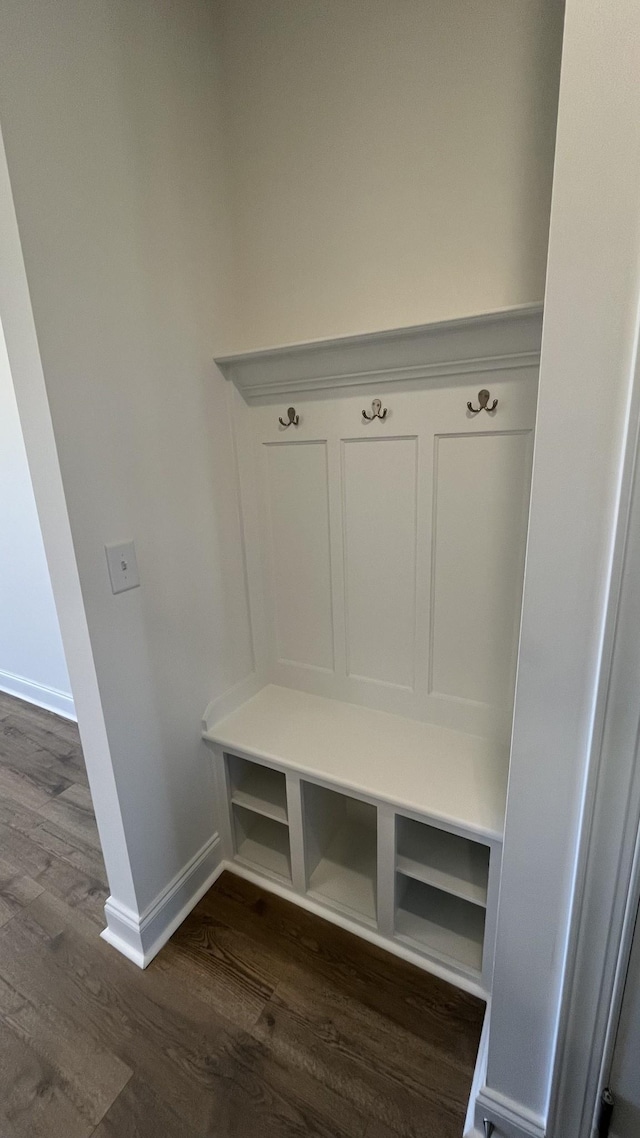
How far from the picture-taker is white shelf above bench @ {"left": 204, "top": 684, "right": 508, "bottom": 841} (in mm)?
1243

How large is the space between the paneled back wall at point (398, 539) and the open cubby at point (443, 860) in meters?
0.34

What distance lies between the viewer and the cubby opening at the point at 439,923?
137 centimetres

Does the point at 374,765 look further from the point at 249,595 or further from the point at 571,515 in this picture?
the point at 571,515

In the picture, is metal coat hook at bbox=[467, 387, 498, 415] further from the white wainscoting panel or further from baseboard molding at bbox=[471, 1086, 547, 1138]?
baseboard molding at bbox=[471, 1086, 547, 1138]

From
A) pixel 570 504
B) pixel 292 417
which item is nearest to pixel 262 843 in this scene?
pixel 292 417

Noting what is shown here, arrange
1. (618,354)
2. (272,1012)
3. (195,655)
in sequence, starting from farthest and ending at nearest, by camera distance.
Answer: (195,655) < (272,1012) < (618,354)

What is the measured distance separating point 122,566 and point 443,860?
47.8 inches

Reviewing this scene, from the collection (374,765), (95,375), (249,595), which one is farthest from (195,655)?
(95,375)

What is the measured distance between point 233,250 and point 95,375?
27.9 inches

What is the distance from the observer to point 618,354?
→ 0.64 meters

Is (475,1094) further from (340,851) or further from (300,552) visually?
(300,552)

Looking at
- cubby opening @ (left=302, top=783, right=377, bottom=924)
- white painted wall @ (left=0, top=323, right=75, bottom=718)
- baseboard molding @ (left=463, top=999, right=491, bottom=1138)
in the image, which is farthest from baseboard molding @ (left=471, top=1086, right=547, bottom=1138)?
white painted wall @ (left=0, top=323, right=75, bottom=718)

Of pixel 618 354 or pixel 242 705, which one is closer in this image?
pixel 618 354

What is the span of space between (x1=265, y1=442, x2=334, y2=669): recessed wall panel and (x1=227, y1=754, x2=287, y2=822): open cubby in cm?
42
